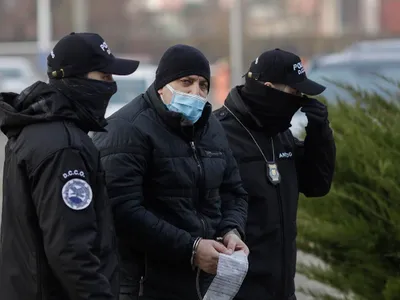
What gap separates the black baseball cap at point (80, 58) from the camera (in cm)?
336

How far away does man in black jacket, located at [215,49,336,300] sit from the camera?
166 inches

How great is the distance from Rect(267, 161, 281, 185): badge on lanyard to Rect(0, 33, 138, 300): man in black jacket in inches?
43.0

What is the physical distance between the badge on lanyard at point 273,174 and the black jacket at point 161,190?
0.42m

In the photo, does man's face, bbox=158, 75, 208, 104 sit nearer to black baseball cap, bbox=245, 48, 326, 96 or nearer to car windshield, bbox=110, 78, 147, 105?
black baseball cap, bbox=245, 48, 326, 96

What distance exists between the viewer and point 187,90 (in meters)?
3.82

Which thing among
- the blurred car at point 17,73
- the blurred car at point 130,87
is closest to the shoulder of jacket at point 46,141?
the blurred car at point 130,87

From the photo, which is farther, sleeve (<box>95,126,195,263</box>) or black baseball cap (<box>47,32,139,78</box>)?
sleeve (<box>95,126,195,263</box>)

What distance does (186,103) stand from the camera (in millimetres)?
3801

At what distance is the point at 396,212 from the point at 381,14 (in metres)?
35.0

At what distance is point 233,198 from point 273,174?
326mm

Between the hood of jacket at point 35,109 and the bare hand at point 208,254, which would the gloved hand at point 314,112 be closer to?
the bare hand at point 208,254

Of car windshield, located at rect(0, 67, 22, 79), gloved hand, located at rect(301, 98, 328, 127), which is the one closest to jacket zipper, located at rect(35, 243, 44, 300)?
gloved hand, located at rect(301, 98, 328, 127)

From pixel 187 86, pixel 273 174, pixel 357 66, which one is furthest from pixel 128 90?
pixel 187 86

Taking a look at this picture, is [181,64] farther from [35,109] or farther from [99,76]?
[35,109]
